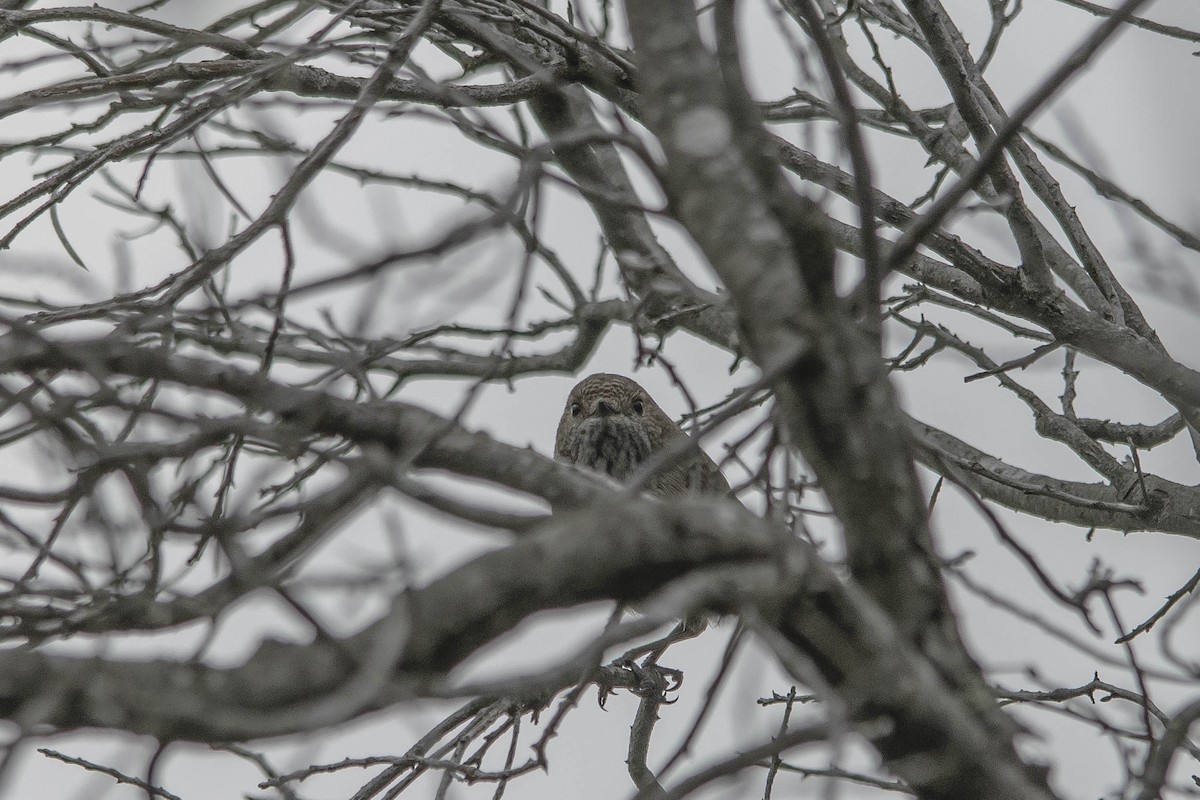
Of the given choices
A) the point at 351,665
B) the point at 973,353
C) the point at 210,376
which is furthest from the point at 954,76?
the point at 351,665

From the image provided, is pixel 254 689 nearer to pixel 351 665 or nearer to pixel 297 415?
pixel 351 665

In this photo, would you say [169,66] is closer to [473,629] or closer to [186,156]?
[186,156]

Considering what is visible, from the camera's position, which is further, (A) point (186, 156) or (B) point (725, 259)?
(A) point (186, 156)

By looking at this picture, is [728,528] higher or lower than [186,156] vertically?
lower

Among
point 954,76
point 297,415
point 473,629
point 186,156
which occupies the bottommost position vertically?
point 473,629

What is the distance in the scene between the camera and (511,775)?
13.6ft

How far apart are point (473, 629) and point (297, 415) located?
1.88ft

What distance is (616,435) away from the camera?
22.8 feet

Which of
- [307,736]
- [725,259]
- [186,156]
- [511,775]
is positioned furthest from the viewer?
[186,156]

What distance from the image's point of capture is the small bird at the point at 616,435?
683 cm

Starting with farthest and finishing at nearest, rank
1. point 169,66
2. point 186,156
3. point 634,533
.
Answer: point 186,156, point 169,66, point 634,533

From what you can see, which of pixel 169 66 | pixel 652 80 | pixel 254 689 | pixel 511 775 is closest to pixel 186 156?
pixel 169 66

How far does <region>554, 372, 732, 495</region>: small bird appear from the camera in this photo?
6.83 metres

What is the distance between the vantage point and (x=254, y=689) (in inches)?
72.8
